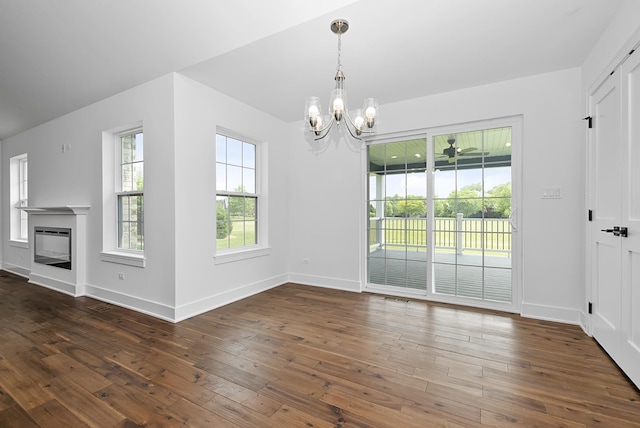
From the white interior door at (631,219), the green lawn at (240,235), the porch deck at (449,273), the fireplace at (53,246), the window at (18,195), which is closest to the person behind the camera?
the white interior door at (631,219)

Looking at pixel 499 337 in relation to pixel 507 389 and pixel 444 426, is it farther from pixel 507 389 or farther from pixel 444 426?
pixel 444 426

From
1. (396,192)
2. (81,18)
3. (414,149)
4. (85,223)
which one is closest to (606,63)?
(414,149)

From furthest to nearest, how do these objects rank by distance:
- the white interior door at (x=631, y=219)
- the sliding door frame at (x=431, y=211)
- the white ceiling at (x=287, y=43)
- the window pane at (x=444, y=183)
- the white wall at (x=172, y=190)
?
the window pane at (x=444, y=183) < the sliding door frame at (x=431, y=211) < the white wall at (x=172, y=190) < the white ceiling at (x=287, y=43) < the white interior door at (x=631, y=219)

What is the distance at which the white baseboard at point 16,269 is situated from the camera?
5.38 meters

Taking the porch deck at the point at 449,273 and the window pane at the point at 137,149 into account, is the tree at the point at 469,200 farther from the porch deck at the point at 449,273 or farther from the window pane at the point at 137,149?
the window pane at the point at 137,149

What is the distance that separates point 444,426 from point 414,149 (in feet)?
10.7

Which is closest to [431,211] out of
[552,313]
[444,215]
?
[444,215]

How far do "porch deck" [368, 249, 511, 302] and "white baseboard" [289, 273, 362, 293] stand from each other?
27cm

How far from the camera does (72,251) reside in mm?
4133

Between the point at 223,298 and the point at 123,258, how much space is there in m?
1.30

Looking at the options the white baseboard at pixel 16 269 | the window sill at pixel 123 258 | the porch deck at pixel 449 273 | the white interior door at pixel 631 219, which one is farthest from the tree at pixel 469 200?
the white baseboard at pixel 16 269

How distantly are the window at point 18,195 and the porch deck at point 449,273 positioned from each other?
6838mm

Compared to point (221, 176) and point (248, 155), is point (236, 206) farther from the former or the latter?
point (248, 155)

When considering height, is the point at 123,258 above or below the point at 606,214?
below
